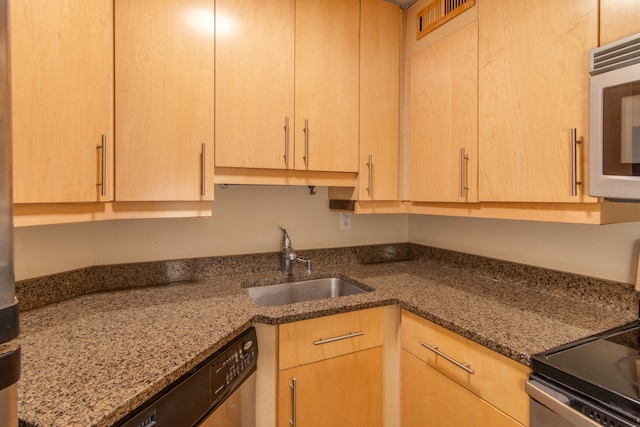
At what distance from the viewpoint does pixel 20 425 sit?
653 millimetres

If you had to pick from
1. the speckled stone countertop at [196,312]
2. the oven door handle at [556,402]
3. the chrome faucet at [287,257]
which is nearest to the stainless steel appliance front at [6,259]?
the speckled stone countertop at [196,312]

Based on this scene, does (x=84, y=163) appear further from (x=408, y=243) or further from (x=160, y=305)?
(x=408, y=243)

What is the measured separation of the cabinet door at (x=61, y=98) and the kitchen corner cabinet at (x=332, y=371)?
88 cm

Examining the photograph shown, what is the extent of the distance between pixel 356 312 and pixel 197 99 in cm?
110

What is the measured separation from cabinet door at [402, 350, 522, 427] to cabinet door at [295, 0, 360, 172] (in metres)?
0.97

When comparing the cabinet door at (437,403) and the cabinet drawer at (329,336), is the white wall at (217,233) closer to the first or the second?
the cabinet drawer at (329,336)

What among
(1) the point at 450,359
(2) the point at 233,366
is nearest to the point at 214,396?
Result: (2) the point at 233,366

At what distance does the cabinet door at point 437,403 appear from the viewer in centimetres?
110

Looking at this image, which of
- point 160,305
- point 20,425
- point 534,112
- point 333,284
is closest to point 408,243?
point 333,284

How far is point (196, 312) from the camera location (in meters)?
1.27

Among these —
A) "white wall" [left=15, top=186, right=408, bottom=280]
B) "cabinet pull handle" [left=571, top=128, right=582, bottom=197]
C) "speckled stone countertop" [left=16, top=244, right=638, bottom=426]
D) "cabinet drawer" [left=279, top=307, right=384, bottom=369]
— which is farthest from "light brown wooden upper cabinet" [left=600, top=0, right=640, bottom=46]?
"white wall" [left=15, top=186, right=408, bottom=280]

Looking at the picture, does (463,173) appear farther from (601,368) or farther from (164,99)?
(164,99)

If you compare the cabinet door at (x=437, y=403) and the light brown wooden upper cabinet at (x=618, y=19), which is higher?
the light brown wooden upper cabinet at (x=618, y=19)

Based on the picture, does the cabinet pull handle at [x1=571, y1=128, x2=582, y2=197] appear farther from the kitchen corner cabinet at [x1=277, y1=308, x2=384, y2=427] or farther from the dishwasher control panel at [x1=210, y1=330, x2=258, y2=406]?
the dishwasher control panel at [x1=210, y1=330, x2=258, y2=406]
